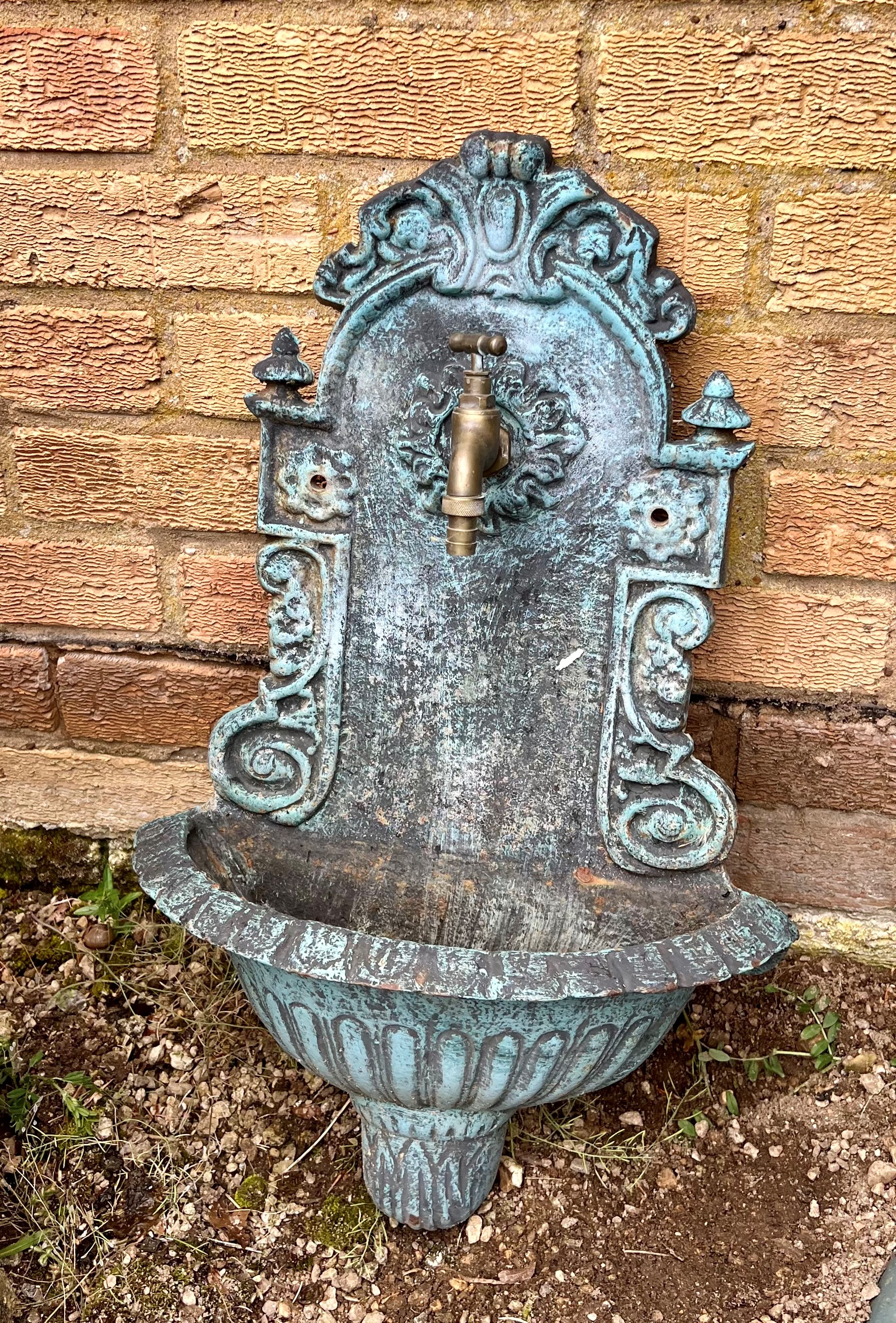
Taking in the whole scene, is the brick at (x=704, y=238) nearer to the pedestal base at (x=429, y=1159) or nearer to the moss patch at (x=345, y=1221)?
the pedestal base at (x=429, y=1159)

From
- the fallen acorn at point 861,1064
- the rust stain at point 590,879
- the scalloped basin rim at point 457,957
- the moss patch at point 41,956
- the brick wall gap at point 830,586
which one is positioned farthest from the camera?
the moss patch at point 41,956

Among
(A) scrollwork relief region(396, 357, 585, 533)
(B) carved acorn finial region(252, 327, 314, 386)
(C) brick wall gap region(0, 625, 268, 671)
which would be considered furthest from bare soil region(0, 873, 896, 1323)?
(B) carved acorn finial region(252, 327, 314, 386)

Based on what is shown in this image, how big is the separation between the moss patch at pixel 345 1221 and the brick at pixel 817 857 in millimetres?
734

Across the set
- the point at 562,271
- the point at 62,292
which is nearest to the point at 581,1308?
the point at 562,271

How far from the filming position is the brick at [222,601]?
71.8 inches

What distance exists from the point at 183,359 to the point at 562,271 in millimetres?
619

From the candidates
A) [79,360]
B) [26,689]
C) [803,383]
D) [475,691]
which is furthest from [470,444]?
[26,689]

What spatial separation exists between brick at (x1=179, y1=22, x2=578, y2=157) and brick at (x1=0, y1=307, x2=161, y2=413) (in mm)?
298

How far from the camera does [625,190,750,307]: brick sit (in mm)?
1501

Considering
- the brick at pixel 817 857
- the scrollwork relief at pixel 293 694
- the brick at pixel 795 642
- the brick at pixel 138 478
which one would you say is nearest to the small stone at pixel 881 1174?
the brick at pixel 817 857

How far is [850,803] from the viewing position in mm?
1769

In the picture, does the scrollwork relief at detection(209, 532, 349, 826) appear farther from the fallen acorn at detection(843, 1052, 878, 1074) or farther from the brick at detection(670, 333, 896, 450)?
the fallen acorn at detection(843, 1052, 878, 1074)

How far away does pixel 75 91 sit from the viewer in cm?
160

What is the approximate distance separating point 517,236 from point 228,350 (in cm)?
50
